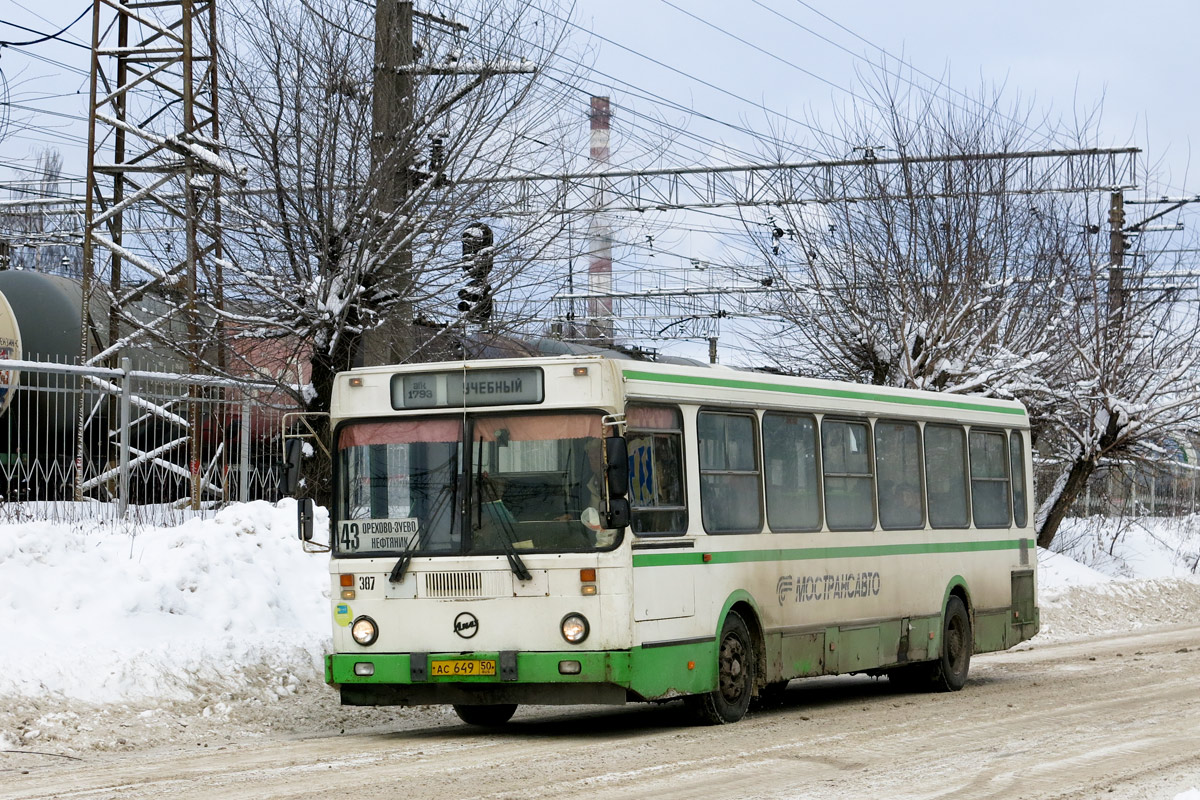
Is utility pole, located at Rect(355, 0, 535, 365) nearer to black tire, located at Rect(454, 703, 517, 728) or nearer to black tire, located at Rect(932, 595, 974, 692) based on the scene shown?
black tire, located at Rect(454, 703, 517, 728)

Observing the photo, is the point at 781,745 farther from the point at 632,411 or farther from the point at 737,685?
the point at 632,411

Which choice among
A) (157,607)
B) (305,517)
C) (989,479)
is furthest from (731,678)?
(989,479)

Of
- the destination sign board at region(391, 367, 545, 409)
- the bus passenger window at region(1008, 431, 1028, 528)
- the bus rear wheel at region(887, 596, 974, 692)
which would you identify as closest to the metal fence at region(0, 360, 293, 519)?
the destination sign board at region(391, 367, 545, 409)

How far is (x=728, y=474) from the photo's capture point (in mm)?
12555

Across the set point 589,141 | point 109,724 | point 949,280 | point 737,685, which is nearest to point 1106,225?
point 949,280

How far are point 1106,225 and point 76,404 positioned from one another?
2178 centimetres

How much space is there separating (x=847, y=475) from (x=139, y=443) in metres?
7.64

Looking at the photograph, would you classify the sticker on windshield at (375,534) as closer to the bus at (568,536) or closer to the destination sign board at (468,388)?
the bus at (568,536)

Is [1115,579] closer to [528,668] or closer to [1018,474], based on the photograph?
[1018,474]

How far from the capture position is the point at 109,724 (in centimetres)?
1174

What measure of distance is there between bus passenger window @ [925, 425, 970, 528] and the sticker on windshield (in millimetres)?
5993

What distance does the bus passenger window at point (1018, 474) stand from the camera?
17.6 metres

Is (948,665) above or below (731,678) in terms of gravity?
below

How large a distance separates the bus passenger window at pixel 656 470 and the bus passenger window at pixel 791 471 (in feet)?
4.40
